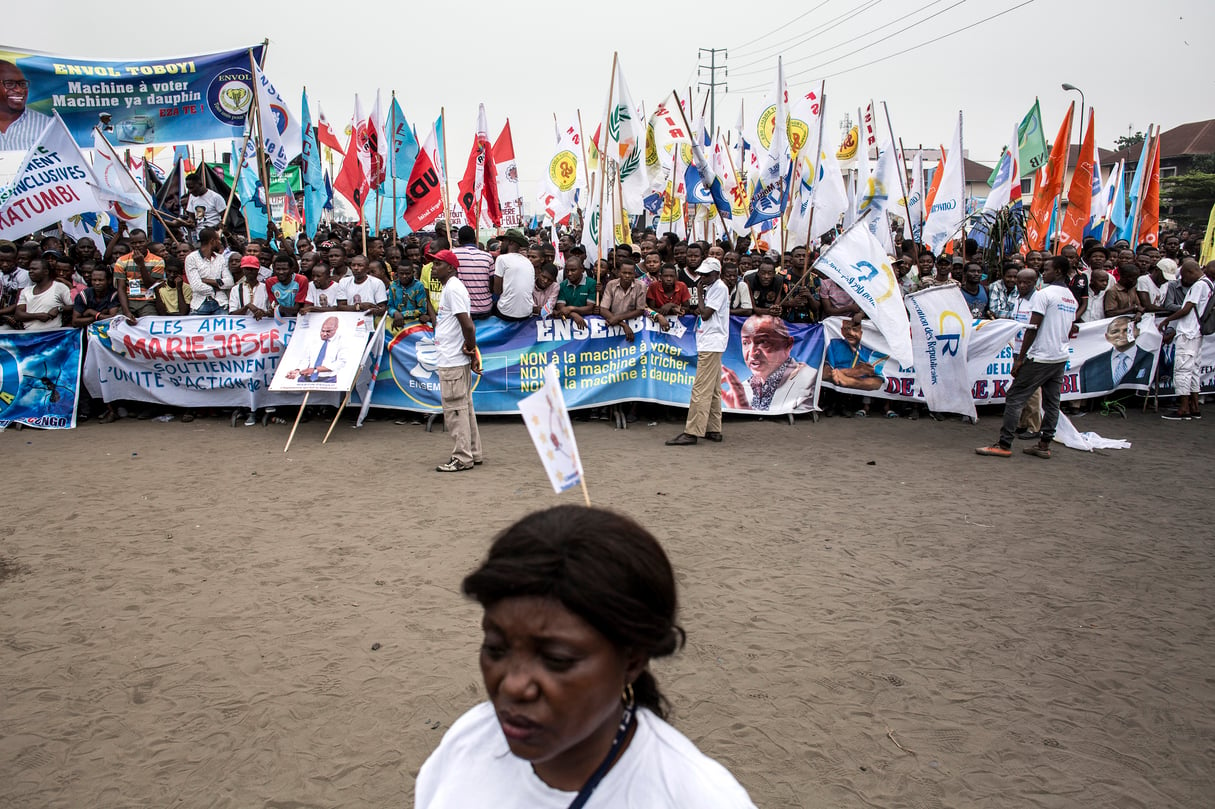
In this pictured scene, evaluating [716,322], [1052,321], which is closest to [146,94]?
[716,322]

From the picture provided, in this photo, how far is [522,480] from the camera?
7344 mm

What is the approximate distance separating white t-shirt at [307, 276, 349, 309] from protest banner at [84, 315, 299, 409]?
1.31ft

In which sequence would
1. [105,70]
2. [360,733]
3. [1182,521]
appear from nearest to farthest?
[360,733]
[1182,521]
[105,70]

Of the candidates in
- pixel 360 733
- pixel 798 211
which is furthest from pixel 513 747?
pixel 798 211

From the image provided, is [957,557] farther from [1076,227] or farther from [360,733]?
[1076,227]

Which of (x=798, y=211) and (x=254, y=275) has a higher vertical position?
(x=798, y=211)

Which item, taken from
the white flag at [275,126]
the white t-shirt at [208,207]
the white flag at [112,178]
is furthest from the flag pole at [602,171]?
the white t-shirt at [208,207]

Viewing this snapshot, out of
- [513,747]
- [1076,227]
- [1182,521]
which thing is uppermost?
[1076,227]

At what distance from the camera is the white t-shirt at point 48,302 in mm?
9750

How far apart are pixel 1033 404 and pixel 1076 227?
4.65 meters

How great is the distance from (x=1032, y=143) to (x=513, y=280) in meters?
9.16

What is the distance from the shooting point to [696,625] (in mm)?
4453

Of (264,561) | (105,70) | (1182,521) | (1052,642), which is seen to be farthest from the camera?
(105,70)

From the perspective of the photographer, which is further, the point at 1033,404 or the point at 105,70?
the point at 105,70
